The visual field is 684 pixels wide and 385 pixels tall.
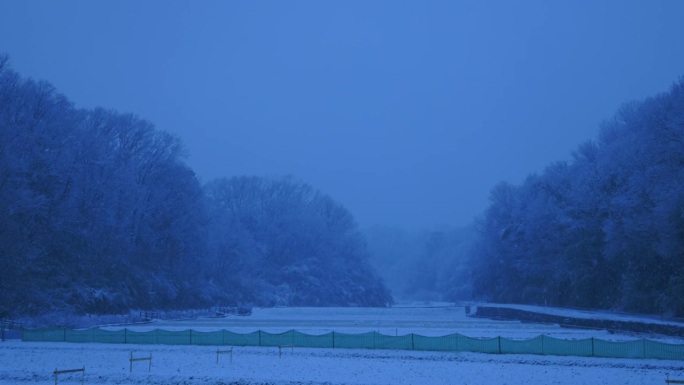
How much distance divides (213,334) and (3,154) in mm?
19702

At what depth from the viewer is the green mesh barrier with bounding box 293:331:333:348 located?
3112 centimetres

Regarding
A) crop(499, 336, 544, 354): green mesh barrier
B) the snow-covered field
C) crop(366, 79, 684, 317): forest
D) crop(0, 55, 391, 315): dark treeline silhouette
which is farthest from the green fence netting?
crop(366, 79, 684, 317): forest

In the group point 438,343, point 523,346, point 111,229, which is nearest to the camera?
point 523,346

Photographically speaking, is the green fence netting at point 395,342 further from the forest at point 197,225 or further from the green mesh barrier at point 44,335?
the forest at point 197,225

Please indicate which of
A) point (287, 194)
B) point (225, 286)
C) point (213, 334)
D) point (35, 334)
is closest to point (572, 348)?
point (213, 334)

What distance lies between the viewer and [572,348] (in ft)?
88.6

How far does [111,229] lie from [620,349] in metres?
42.0

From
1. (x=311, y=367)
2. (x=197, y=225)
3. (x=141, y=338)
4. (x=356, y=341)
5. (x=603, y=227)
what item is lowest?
(x=311, y=367)

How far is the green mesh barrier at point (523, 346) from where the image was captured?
27.3m

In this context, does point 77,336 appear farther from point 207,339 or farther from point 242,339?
point 242,339

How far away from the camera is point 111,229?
183 ft

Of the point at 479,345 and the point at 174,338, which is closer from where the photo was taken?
the point at 479,345

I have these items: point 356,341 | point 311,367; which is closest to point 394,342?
point 356,341

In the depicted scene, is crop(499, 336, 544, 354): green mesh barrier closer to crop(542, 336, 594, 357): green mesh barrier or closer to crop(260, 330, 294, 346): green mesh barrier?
crop(542, 336, 594, 357): green mesh barrier
